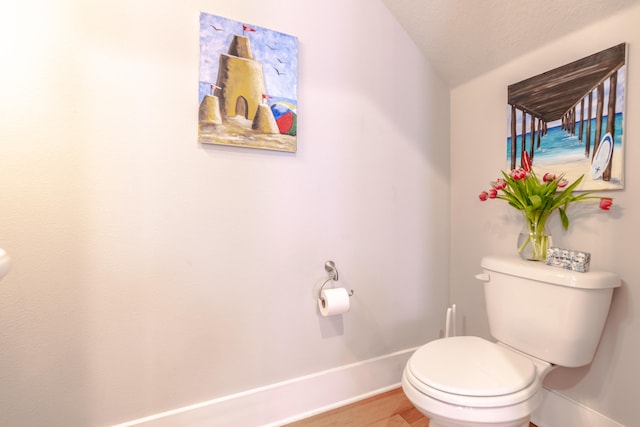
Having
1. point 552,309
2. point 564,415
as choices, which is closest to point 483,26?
point 552,309

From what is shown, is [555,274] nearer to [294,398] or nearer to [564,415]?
[564,415]

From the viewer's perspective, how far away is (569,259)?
1.10m

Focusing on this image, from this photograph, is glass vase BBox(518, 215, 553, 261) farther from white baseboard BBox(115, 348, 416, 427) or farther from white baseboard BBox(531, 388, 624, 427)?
white baseboard BBox(115, 348, 416, 427)

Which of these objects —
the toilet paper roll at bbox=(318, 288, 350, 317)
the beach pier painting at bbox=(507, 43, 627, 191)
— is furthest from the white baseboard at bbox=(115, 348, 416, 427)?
the beach pier painting at bbox=(507, 43, 627, 191)

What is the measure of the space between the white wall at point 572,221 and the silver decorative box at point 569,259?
6.5 inches

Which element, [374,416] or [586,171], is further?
[374,416]

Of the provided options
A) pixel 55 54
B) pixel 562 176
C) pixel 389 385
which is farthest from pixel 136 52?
pixel 389 385

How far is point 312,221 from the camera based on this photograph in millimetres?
1422

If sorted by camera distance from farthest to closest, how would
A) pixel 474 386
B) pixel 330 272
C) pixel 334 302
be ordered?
pixel 330 272, pixel 334 302, pixel 474 386

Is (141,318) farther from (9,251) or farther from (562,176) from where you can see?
(562,176)

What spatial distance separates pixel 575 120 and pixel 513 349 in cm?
100

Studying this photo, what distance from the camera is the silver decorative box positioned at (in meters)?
1.06

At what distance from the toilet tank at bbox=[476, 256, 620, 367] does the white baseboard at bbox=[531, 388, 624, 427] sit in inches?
10.7

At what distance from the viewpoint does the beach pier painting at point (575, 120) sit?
110 cm
